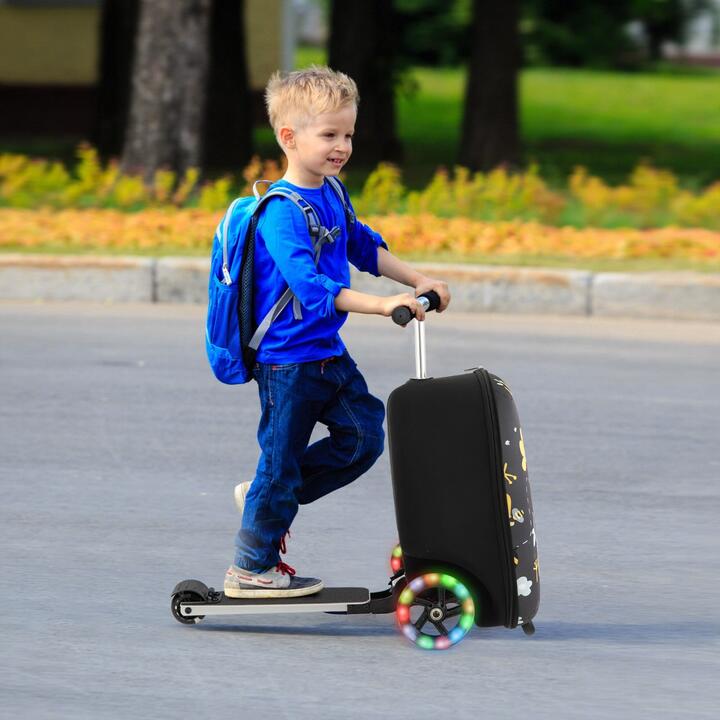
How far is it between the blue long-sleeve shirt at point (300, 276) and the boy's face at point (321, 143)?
0.08 metres

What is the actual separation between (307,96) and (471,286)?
6.32 m

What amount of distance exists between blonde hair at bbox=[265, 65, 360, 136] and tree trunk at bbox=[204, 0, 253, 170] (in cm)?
1677

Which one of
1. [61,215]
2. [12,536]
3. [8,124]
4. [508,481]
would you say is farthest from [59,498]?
[8,124]

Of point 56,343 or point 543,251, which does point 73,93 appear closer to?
point 543,251

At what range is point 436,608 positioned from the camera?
178 inches

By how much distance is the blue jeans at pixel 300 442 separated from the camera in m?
4.55

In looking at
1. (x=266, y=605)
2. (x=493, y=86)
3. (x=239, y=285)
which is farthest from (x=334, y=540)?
(x=493, y=86)

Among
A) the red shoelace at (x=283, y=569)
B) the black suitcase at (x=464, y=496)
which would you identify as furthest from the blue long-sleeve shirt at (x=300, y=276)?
the red shoelace at (x=283, y=569)

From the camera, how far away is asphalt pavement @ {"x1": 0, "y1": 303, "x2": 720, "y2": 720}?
14.0ft

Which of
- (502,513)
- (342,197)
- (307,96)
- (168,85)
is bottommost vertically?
(502,513)

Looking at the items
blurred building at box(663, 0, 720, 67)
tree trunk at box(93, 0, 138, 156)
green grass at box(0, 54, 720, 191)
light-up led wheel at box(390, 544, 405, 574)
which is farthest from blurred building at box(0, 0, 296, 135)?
light-up led wheel at box(390, 544, 405, 574)

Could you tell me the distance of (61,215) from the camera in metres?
13.3

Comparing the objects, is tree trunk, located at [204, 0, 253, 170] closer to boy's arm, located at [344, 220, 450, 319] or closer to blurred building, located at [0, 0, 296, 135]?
blurred building, located at [0, 0, 296, 135]

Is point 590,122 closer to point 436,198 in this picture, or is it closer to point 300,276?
point 436,198
